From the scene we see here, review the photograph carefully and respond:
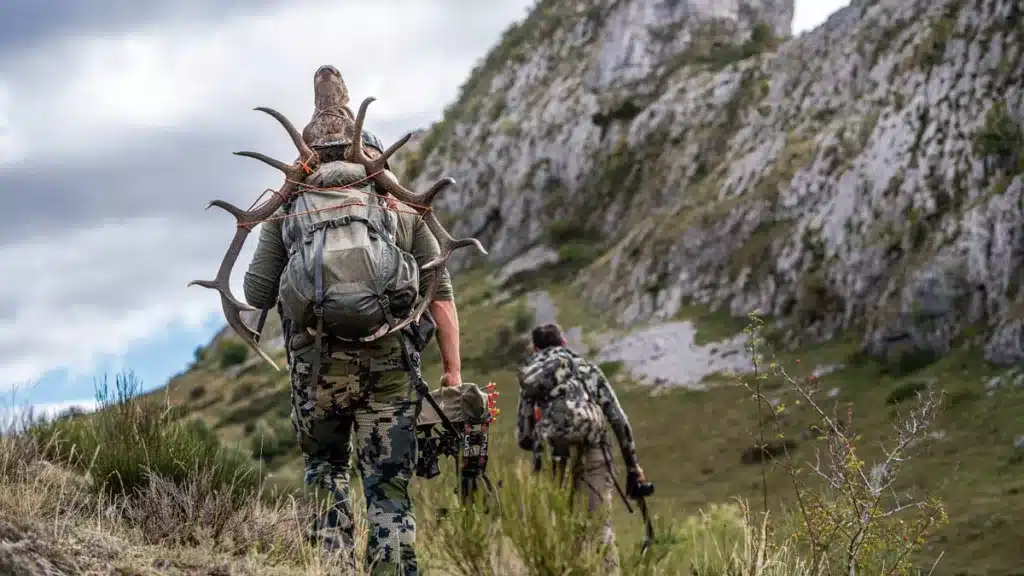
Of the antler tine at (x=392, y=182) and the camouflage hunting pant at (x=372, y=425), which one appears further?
the antler tine at (x=392, y=182)

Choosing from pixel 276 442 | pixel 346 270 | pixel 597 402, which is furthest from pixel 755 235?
pixel 346 270

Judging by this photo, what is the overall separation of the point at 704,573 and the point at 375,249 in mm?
1730

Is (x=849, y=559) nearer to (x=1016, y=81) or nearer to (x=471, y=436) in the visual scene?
(x=471, y=436)

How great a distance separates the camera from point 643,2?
208ft

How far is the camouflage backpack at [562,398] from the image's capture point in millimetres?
7539

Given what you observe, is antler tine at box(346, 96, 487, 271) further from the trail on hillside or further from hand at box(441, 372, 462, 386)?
the trail on hillside

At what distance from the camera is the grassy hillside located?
45.1 ft

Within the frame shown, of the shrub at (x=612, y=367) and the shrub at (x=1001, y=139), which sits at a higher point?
the shrub at (x=1001, y=139)

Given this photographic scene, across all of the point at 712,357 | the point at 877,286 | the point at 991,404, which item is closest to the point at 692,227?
the point at 712,357

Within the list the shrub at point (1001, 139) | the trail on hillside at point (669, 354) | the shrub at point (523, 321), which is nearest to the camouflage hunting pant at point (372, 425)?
the shrub at point (1001, 139)

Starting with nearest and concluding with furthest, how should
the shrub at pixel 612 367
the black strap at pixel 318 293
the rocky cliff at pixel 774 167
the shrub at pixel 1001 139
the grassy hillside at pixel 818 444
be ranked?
the black strap at pixel 318 293, the grassy hillside at pixel 818 444, the rocky cliff at pixel 774 167, the shrub at pixel 1001 139, the shrub at pixel 612 367

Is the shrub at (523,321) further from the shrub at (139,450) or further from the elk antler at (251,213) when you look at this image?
the elk antler at (251,213)

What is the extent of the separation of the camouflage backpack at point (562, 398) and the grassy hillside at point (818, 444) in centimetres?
37

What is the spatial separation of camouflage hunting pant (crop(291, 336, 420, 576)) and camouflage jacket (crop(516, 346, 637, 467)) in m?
3.26
